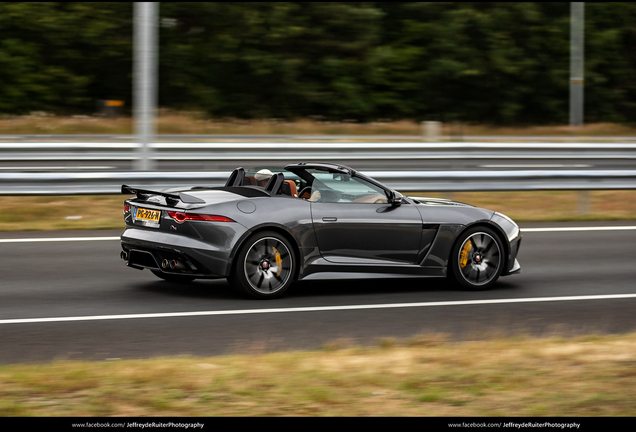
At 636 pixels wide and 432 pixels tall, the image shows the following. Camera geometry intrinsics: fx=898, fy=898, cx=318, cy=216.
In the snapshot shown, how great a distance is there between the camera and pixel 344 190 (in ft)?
27.4

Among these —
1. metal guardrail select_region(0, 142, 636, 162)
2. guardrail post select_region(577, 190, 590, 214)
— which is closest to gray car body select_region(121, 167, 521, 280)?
guardrail post select_region(577, 190, 590, 214)

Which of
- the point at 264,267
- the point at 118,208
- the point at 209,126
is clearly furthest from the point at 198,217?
the point at 209,126

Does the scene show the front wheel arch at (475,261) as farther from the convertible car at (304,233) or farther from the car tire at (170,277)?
the car tire at (170,277)

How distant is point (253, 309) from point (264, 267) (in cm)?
49

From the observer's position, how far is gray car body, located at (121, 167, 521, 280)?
25.3 ft

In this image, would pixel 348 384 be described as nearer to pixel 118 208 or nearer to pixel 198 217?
pixel 198 217

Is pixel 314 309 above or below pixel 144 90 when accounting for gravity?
below

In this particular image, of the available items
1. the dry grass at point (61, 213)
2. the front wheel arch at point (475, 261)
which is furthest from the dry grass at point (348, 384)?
the dry grass at point (61, 213)

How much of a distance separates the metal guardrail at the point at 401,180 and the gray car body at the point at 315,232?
168 inches

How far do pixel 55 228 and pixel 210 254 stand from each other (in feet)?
17.3

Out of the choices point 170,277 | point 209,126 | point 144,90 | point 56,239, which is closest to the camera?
point 170,277

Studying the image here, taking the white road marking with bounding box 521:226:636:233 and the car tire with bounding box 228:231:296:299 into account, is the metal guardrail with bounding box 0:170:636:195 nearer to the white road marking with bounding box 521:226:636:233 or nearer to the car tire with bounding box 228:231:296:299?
the white road marking with bounding box 521:226:636:233

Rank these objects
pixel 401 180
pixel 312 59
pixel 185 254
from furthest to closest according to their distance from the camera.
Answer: pixel 312 59, pixel 401 180, pixel 185 254
